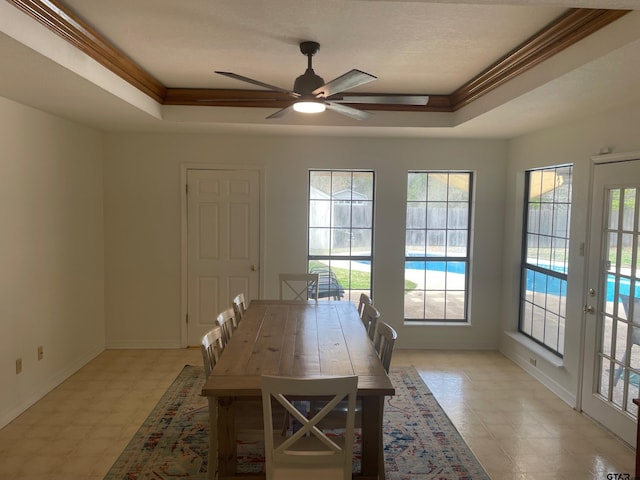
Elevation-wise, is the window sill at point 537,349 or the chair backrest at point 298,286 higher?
the chair backrest at point 298,286

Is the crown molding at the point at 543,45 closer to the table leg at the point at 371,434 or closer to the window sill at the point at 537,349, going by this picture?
the table leg at the point at 371,434

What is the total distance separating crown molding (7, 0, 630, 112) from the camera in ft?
7.49

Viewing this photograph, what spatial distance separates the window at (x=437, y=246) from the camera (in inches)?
205

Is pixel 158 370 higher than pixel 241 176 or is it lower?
lower

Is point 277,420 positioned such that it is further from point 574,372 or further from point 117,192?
point 117,192

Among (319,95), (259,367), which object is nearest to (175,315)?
(259,367)

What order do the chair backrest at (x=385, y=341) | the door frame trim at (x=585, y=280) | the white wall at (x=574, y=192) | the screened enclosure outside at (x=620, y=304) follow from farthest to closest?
1. the door frame trim at (x=585, y=280)
2. the white wall at (x=574, y=192)
3. the screened enclosure outside at (x=620, y=304)
4. the chair backrest at (x=385, y=341)

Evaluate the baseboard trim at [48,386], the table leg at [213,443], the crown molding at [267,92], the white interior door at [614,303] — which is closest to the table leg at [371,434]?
the table leg at [213,443]

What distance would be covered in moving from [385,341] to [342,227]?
256 centimetres

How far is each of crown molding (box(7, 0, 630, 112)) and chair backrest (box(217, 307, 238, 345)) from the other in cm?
144

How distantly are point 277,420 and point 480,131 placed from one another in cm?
336

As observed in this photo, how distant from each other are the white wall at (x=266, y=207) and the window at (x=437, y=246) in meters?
0.15

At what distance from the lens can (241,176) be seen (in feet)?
16.5

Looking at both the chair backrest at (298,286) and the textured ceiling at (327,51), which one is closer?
the textured ceiling at (327,51)
